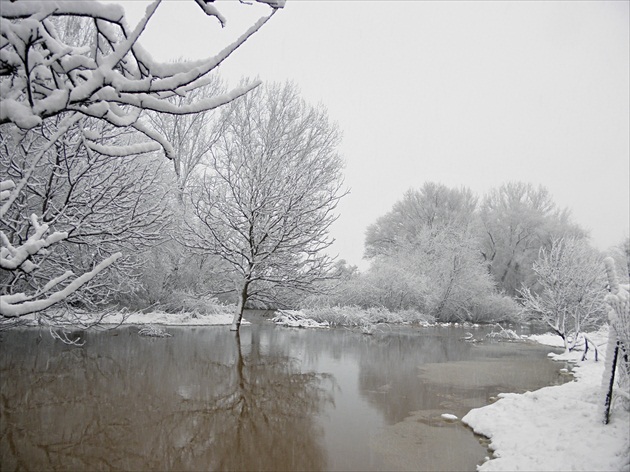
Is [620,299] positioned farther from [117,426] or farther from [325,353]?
[325,353]

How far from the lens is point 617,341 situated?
500 centimetres

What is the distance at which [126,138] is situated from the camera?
13.5 metres

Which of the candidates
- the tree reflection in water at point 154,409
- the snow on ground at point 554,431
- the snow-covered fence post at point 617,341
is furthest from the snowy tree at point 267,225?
the snow-covered fence post at point 617,341

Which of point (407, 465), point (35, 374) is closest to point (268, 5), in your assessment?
point (407, 465)

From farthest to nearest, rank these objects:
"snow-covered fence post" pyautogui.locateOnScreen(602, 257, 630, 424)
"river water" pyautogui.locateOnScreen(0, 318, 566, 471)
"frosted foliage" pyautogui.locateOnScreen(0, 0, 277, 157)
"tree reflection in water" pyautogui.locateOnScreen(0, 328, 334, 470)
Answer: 1. "snow-covered fence post" pyautogui.locateOnScreen(602, 257, 630, 424)
2. "river water" pyautogui.locateOnScreen(0, 318, 566, 471)
3. "tree reflection in water" pyautogui.locateOnScreen(0, 328, 334, 470)
4. "frosted foliage" pyautogui.locateOnScreen(0, 0, 277, 157)

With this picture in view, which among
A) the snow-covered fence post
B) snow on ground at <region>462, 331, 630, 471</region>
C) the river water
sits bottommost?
the river water

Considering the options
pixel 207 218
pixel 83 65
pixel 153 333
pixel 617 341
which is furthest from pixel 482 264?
pixel 83 65

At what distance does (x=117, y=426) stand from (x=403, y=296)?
834 inches

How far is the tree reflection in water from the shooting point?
3969mm

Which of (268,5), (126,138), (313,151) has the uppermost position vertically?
(313,151)

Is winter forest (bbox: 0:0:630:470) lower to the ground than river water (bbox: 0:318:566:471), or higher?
higher

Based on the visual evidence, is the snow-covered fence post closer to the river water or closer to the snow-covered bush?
the river water

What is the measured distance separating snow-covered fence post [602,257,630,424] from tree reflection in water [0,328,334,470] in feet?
11.3

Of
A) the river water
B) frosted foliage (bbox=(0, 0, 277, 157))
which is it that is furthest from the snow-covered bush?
frosted foliage (bbox=(0, 0, 277, 157))
